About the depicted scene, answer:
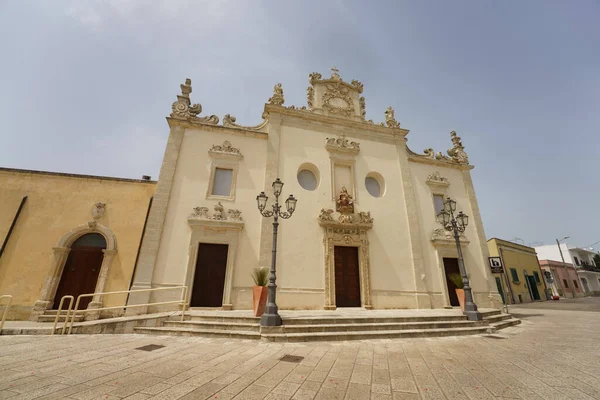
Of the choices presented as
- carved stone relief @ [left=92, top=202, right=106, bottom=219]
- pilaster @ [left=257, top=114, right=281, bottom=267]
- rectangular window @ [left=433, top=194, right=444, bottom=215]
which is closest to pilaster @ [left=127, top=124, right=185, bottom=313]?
carved stone relief @ [left=92, top=202, right=106, bottom=219]

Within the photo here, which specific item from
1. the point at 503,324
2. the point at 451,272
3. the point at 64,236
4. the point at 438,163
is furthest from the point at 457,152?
the point at 64,236

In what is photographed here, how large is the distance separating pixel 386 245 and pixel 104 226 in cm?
1302

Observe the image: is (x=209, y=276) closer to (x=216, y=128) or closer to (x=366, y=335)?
(x=366, y=335)

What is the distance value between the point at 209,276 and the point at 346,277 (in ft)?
20.8

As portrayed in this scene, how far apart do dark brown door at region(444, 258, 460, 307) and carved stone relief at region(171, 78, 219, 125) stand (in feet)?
47.9

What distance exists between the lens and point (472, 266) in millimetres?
13312

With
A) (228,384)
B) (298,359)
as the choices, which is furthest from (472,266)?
(228,384)

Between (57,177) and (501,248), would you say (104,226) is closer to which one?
(57,177)

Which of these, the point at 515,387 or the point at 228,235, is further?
the point at 228,235

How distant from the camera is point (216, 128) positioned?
12.3 m

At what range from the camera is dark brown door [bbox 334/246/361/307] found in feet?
37.1

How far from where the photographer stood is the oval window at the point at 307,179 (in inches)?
507

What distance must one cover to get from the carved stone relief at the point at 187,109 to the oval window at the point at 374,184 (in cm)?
901

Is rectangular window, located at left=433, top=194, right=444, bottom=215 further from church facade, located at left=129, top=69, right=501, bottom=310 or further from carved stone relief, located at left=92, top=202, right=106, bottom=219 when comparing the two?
carved stone relief, located at left=92, top=202, right=106, bottom=219
